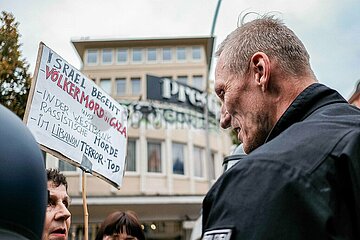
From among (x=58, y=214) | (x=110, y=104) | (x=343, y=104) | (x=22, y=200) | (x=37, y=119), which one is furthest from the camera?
(x=110, y=104)

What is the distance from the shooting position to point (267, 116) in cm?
182

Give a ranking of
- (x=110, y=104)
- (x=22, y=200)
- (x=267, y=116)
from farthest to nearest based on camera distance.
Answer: (x=110, y=104)
(x=267, y=116)
(x=22, y=200)

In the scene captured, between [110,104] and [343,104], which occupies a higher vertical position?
[110,104]

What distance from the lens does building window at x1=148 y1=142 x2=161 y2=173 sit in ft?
80.2

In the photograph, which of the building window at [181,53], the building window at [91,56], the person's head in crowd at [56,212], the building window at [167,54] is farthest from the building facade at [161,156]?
the person's head in crowd at [56,212]

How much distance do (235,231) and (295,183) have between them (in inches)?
7.4

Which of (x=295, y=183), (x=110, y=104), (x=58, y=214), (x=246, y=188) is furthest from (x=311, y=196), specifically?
(x=110, y=104)

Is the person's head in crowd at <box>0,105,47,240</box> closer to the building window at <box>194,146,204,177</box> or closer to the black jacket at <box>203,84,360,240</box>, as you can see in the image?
the black jacket at <box>203,84,360,240</box>

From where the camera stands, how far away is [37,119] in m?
3.82

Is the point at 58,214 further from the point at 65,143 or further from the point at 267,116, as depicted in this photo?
the point at 267,116

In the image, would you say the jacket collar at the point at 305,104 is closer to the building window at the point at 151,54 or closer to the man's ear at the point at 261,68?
the man's ear at the point at 261,68

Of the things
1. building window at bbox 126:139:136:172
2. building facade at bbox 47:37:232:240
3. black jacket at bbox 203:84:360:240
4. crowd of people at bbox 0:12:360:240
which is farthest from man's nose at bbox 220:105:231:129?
building window at bbox 126:139:136:172

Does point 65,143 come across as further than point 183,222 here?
No

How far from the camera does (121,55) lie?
35250 millimetres
